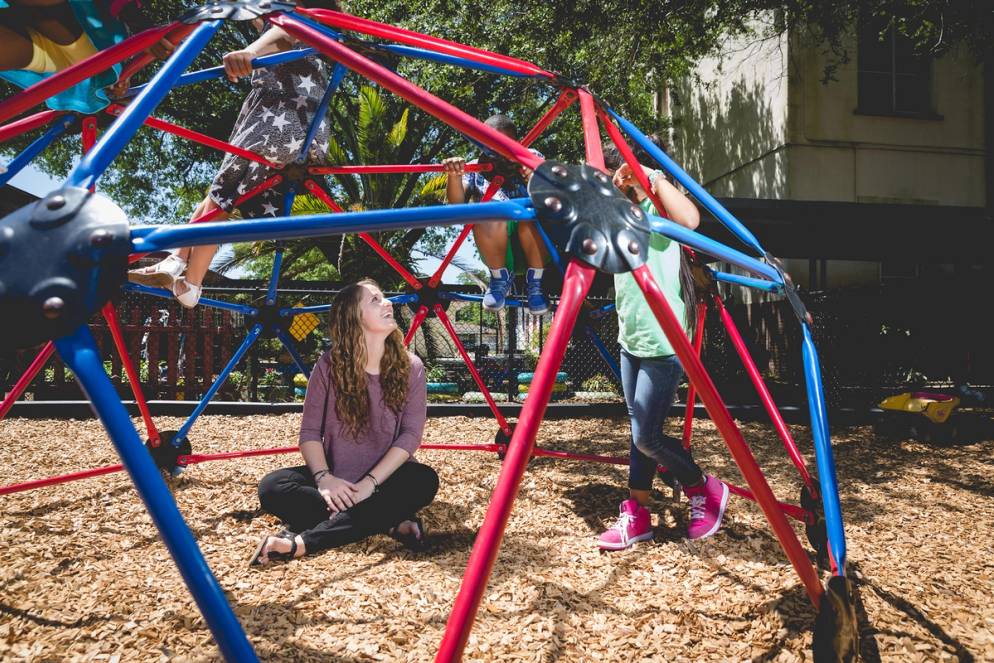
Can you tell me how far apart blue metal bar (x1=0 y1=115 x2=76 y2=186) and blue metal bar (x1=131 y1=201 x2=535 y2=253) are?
1.27 metres

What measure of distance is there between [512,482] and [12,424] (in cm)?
608

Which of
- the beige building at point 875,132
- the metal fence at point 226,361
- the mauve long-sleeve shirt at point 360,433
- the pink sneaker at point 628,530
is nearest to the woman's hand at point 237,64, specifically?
the mauve long-sleeve shirt at point 360,433

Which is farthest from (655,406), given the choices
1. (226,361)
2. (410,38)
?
(226,361)

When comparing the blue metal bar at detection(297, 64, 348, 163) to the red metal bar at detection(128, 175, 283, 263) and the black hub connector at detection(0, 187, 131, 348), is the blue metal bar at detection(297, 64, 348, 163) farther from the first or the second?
the black hub connector at detection(0, 187, 131, 348)

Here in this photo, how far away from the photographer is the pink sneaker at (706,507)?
7.89 feet

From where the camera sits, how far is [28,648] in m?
1.59

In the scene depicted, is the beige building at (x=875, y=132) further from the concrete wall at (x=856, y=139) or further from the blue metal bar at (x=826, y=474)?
the blue metal bar at (x=826, y=474)

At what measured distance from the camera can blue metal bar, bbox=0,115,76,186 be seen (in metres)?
1.74

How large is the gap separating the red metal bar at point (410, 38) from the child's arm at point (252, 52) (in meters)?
0.26

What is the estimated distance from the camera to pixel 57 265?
0.79 m

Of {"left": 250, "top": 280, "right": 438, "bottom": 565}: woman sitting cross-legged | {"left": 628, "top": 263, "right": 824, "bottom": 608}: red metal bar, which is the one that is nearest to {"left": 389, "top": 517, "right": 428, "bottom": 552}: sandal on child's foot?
{"left": 250, "top": 280, "right": 438, "bottom": 565}: woman sitting cross-legged

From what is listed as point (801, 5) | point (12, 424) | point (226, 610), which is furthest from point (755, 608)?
point (12, 424)

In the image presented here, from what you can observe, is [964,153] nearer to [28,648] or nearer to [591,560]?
[591,560]

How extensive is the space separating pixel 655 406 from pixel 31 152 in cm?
251
